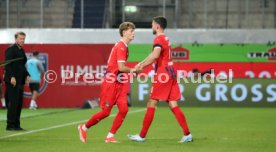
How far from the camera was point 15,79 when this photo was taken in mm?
14578

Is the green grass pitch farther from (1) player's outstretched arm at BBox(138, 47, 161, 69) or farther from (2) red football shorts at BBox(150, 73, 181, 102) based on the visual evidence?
(1) player's outstretched arm at BBox(138, 47, 161, 69)

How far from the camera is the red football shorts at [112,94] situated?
1188cm

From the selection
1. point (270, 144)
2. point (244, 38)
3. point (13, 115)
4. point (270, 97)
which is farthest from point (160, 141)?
point (244, 38)

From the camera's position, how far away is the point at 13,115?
1466cm

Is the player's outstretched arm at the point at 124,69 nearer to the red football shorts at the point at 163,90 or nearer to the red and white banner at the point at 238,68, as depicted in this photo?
the red football shorts at the point at 163,90

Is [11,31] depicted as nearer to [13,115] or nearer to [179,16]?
[179,16]

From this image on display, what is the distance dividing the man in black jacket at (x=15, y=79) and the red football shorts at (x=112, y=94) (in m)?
3.19

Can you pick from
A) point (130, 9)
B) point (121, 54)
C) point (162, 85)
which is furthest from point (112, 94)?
point (130, 9)

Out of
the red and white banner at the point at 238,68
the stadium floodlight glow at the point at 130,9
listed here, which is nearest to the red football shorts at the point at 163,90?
the red and white banner at the point at 238,68

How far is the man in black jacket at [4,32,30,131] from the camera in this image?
1459 centimetres

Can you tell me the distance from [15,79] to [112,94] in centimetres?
339

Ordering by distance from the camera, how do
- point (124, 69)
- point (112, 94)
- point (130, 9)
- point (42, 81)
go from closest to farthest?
1. point (124, 69)
2. point (112, 94)
3. point (42, 81)
4. point (130, 9)

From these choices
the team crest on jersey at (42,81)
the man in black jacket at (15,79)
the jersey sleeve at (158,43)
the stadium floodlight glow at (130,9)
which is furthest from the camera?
the stadium floodlight glow at (130,9)

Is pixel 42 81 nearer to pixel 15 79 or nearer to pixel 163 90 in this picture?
pixel 15 79
